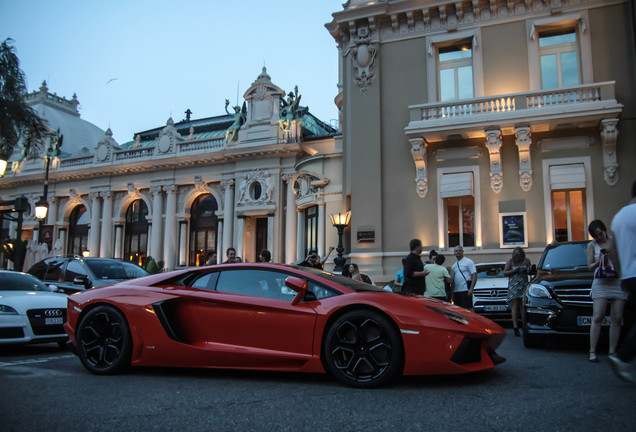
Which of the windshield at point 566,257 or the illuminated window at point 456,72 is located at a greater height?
the illuminated window at point 456,72

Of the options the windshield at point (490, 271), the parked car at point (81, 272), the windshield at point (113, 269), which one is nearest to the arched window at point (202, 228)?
the parked car at point (81, 272)

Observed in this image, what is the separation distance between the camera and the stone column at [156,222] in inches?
Answer: 1353

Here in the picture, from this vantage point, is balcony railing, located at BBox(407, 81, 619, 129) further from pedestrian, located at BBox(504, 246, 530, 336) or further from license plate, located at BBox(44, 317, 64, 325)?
license plate, located at BBox(44, 317, 64, 325)

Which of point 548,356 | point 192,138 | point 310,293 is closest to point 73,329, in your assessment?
point 310,293

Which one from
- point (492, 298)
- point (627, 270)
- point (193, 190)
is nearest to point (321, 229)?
point (492, 298)

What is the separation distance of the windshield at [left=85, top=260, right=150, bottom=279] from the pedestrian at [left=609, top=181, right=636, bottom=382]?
8.45 metres

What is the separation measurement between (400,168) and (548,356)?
1194 centimetres

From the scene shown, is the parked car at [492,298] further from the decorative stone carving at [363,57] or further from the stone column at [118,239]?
the stone column at [118,239]

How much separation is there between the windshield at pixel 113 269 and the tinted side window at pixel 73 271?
0.52ft

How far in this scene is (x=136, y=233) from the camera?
3659cm

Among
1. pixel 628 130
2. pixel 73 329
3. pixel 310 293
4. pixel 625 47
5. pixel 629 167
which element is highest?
pixel 625 47

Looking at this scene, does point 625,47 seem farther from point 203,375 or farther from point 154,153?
point 154,153

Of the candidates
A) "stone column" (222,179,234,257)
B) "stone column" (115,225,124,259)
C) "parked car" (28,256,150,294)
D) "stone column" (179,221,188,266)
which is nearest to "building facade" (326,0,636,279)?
"parked car" (28,256,150,294)

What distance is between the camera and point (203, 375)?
5246 millimetres
